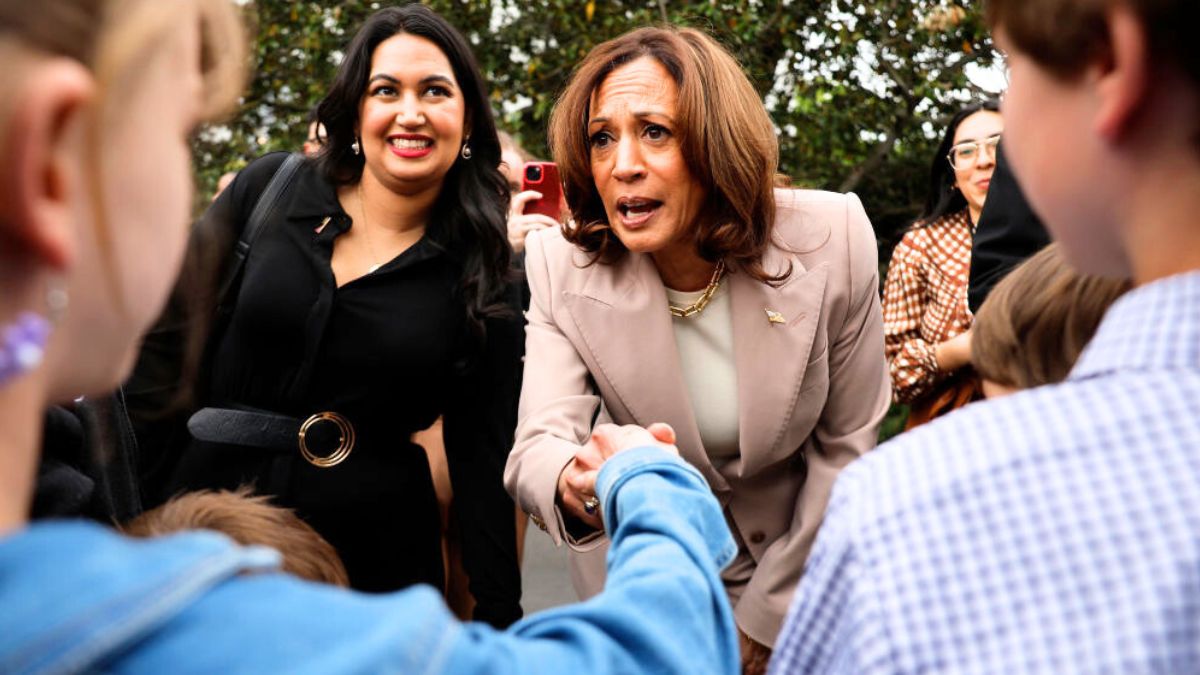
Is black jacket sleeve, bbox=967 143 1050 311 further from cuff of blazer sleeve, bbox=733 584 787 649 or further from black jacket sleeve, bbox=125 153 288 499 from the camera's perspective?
black jacket sleeve, bbox=125 153 288 499

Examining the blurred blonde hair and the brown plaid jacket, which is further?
the brown plaid jacket

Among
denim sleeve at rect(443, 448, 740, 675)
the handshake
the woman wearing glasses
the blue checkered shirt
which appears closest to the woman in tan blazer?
the handshake

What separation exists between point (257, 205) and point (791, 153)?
4942 millimetres

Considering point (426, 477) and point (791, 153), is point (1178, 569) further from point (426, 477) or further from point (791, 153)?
point (791, 153)

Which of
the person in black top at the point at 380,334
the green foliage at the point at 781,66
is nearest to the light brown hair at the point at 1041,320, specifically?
the person in black top at the point at 380,334

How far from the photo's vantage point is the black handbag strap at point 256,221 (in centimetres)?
326

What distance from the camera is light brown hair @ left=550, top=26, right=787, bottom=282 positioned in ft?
9.05

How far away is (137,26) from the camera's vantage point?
85 cm

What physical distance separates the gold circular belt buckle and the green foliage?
163 inches

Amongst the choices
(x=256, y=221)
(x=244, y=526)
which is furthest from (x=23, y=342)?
(x=256, y=221)

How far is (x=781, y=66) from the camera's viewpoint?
7.63 metres

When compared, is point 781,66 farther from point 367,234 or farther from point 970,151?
point 367,234

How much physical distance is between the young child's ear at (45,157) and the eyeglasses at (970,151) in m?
4.05

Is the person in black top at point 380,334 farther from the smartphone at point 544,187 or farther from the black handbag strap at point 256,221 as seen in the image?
the smartphone at point 544,187
